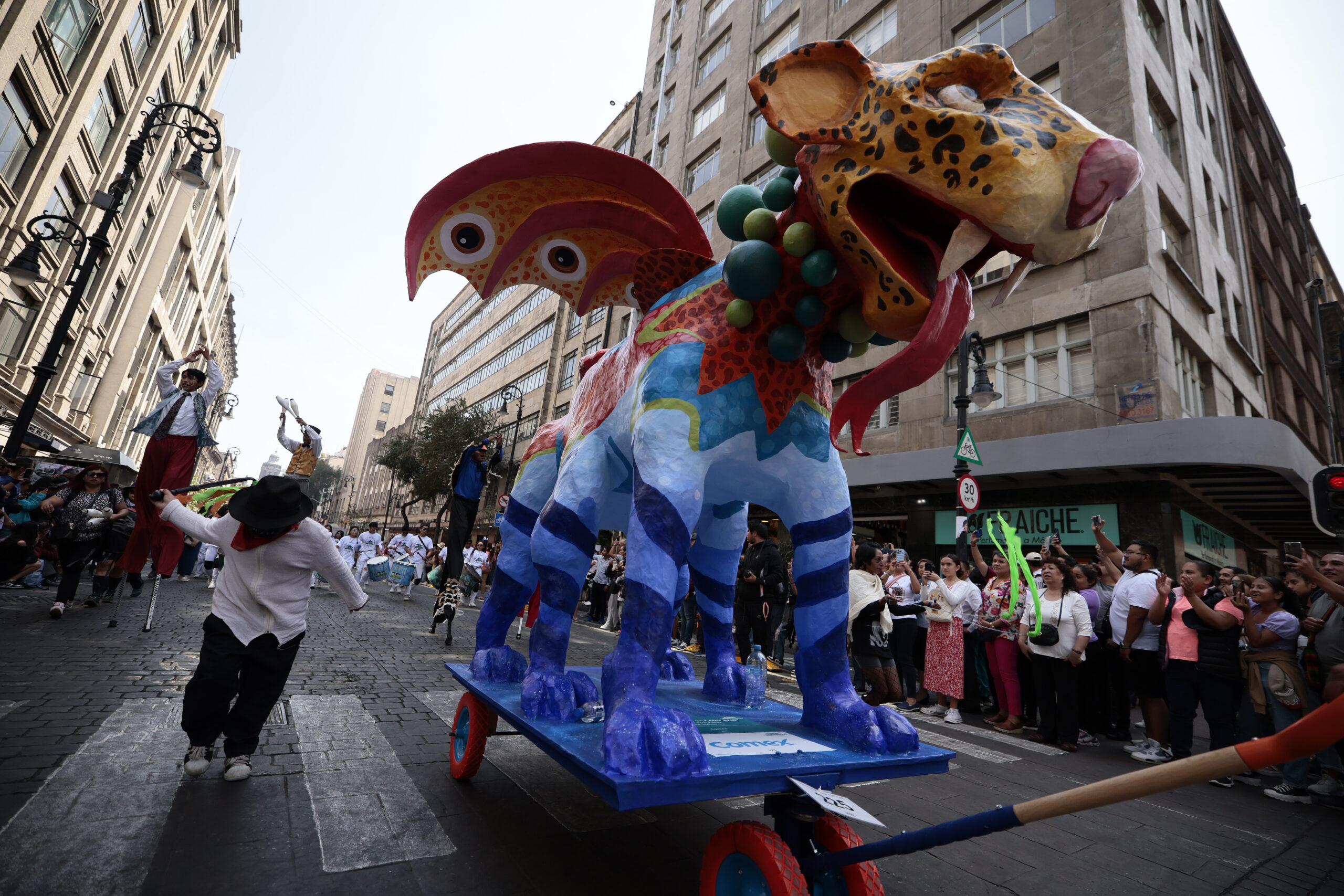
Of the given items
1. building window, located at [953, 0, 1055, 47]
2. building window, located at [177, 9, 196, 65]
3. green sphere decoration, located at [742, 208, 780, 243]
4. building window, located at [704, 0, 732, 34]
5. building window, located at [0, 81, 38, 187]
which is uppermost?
building window, located at [704, 0, 732, 34]

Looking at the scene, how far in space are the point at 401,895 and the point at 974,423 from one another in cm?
1422

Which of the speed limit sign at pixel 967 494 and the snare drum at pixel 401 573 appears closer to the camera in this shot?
the speed limit sign at pixel 967 494

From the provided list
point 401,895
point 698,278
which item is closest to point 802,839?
point 401,895

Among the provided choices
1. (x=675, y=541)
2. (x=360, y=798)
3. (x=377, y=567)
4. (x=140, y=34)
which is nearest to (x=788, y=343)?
(x=675, y=541)

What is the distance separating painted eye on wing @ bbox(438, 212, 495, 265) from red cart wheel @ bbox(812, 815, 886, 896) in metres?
2.99

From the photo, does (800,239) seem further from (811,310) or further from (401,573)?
(401,573)

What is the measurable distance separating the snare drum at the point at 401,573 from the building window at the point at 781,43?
1992 cm

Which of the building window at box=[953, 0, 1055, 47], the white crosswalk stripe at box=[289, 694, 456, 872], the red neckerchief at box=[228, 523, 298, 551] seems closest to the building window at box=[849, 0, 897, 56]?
the building window at box=[953, 0, 1055, 47]

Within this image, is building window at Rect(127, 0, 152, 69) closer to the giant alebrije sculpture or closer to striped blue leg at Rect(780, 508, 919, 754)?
the giant alebrije sculpture

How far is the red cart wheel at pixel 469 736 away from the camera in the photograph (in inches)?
120

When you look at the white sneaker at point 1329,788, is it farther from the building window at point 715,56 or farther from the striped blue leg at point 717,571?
the building window at point 715,56

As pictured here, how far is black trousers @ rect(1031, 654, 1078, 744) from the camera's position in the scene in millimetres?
5559

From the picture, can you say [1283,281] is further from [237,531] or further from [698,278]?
[237,531]

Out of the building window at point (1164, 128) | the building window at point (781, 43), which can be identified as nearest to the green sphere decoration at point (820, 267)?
the building window at point (1164, 128)
